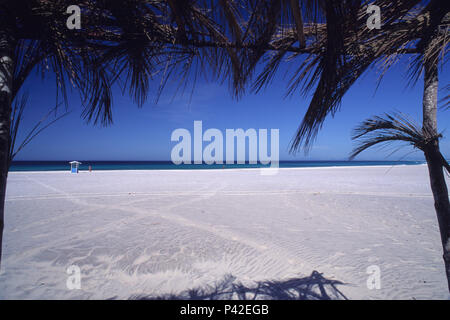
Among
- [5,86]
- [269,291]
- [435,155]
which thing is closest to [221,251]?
[269,291]

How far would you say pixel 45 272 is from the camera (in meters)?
3.42

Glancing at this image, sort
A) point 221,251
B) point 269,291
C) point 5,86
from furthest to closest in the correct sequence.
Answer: point 221,251, point 269,291, point 5,86

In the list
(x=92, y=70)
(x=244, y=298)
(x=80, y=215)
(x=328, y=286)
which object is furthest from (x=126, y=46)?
(x=80, y=215)

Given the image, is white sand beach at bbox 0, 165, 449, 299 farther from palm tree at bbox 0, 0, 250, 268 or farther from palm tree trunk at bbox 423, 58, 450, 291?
palm tree at bbox 0, 0, 250, 268

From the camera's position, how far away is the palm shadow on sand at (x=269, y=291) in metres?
2.84

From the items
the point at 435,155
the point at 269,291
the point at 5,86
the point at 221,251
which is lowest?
the point at 269,291

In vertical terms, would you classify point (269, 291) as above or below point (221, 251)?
below

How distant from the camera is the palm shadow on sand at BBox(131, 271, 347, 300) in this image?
2.84 metres

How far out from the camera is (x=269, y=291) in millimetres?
2959

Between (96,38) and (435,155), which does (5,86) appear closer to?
(96,38)

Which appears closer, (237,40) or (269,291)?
(237,40)

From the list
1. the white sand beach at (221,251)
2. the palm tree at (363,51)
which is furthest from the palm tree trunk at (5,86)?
the white sand beach at (221,251)

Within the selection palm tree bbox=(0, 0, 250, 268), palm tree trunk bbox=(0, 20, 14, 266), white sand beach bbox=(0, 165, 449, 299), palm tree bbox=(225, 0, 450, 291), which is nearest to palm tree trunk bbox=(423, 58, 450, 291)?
palm tree bbox=(225, 0, 450, 291)

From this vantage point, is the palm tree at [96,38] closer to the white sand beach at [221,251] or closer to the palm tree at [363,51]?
the palm tree at [363,51]
